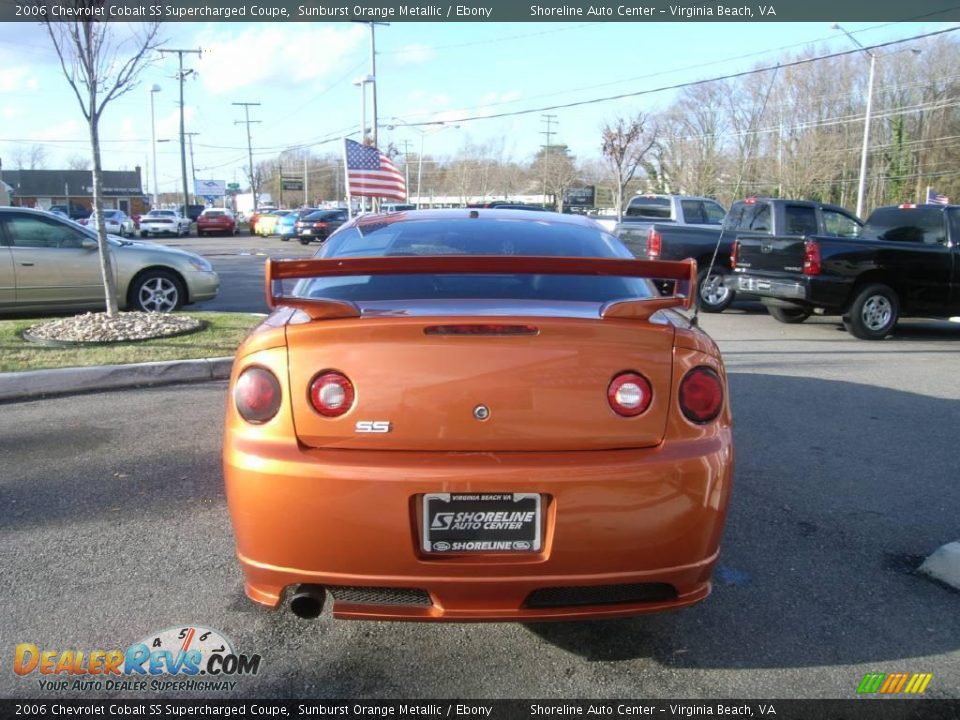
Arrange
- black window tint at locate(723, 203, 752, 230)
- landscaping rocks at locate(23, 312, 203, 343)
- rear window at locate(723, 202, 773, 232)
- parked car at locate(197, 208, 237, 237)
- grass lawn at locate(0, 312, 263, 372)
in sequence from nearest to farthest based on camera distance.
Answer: grass lawn at locate(0, 312, 263, 372) < landscaping rocks at locate(23, 312, 203, 343) < rear window at locate(723, 202, 773, 232) < black window tint at locate(723, 203, 752, 230) < parked car at locate(197, 208, 237, 237)

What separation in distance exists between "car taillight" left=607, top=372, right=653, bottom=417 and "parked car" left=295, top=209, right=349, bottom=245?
107 ft

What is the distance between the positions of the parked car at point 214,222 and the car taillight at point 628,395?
147 feet

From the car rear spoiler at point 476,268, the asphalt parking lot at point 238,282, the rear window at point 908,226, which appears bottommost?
the asphalt parking lot at point 238,282

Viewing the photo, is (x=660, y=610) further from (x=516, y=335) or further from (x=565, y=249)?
(x=565, y=249)

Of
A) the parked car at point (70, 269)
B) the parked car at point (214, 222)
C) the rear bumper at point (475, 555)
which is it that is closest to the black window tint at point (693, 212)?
the parked car at point (70, 269)

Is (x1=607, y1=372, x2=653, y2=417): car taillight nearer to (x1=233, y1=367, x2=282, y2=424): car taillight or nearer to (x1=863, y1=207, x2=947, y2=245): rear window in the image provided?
(x1=233, y1=367, x2=282, y2=424): car taillight

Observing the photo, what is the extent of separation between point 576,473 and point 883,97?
4976cm

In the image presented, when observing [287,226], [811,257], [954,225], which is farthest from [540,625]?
[287,226]

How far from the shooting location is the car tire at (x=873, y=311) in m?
10.5

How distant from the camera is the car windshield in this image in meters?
3.29

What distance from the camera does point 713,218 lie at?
1706cm

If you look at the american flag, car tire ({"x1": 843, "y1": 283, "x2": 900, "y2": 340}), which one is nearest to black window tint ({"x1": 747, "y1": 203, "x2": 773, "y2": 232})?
car tire ({"x1": 843, "y1": 283, "x2": 900, "y2": 340})

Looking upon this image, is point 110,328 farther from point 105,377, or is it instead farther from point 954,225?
point 954,225

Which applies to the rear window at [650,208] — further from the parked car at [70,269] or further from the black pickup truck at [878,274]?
the parked car at [70,269]
